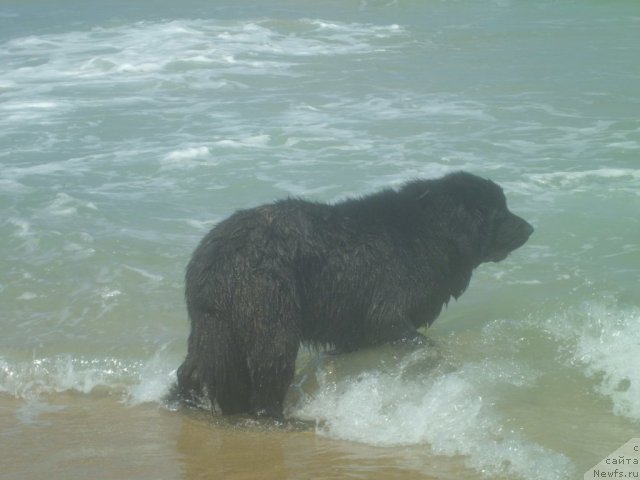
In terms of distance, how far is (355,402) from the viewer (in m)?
6.37

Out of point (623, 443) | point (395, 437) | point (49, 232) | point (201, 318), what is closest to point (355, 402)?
point (395, 437)

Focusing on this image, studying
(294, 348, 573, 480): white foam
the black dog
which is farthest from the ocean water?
the black dog

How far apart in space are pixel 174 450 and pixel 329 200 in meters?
5.64

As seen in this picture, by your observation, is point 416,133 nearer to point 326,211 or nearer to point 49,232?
point 49,232

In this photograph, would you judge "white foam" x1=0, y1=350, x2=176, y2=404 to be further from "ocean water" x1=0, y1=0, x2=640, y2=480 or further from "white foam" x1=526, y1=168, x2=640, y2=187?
"white foam" x1=526, y1=168, x2=640, y2=187

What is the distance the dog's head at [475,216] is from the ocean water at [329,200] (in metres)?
0.69

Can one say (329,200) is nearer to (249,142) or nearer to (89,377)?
(249,142)

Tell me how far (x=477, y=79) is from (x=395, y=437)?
44.6ft

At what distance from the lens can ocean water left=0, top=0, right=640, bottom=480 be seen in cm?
595

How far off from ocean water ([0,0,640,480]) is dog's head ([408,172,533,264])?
0.69 m

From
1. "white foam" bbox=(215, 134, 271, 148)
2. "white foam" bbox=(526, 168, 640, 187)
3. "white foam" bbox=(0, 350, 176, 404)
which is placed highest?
"white foam" bbox=(215, 134, 271, 148)

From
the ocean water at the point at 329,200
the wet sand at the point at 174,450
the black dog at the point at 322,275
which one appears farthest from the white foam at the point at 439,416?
the black dog at the point at 322,275

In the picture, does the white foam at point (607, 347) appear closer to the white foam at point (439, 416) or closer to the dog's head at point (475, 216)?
the white foam at point (439, 416)

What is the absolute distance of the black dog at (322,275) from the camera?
607cm
